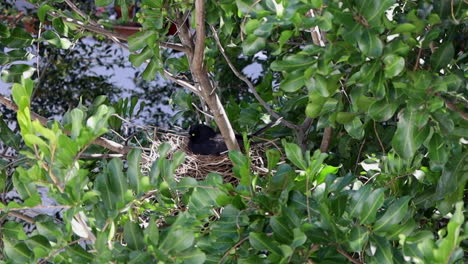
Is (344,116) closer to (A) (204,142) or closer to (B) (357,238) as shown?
(B) (357,238)

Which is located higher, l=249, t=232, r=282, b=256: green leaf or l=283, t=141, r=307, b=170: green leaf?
l=283, t=141, r=307, b=170: green leaf

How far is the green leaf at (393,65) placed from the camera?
118 centimetres

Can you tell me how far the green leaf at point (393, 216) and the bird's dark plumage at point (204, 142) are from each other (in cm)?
81

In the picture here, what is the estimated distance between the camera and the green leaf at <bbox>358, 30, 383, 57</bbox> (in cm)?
114

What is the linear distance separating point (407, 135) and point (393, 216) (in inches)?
5.6

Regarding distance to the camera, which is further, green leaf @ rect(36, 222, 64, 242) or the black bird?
the black bird

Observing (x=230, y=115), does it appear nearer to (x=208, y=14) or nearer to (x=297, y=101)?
(x=297, y=101)

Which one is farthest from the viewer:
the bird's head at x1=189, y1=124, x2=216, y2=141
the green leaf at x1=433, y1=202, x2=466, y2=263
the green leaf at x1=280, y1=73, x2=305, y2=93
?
the bird's head at x1=189, y1=124, x2=216, y2=141

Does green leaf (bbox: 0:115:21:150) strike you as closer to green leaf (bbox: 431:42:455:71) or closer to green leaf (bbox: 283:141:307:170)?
green leaf (bbox: 283:141:307:170)

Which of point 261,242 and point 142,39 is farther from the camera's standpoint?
point 142,39

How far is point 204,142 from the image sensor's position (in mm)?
1996

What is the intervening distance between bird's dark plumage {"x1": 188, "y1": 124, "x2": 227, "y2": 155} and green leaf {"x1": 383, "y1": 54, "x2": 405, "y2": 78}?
85 cm

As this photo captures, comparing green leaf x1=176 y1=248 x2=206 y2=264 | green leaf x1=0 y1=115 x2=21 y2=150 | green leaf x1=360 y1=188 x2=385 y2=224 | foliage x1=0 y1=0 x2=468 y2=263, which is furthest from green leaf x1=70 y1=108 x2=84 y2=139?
green leaf x1=0 y1=115 x2=21 y2=150

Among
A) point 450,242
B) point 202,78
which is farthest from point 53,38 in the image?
point 450,242
